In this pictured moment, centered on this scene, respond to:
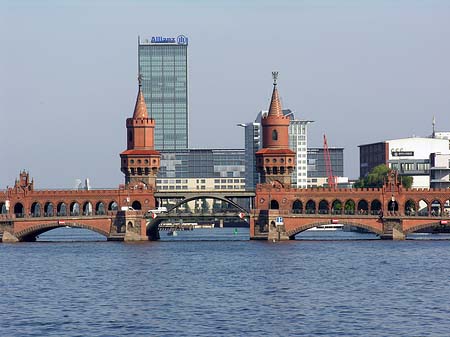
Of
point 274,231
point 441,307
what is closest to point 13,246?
point 274,231

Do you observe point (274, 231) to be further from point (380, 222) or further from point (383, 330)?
point (383, 330)

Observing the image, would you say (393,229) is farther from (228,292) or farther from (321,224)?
(228,292)

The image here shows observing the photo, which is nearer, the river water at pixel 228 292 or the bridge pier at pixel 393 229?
the river water at pixel 228 292

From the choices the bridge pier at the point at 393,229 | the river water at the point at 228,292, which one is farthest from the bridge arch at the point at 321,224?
the river water at the point at 228,292

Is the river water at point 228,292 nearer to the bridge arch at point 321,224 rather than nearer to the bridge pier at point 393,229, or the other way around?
the bridge arch at point 321,224

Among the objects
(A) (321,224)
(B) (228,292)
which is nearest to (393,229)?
(A) (321,224)

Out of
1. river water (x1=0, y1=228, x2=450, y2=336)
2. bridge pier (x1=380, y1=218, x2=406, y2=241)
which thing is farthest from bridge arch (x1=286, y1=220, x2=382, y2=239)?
river water (x1=0, y1=228, x2=450, y2=336)

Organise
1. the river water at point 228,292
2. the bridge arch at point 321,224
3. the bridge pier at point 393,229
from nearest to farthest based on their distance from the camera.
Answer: the river water at point 228,292 < the bridge pier at point 393,229 < the bridge arch at point 321,224

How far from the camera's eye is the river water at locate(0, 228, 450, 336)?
288ft

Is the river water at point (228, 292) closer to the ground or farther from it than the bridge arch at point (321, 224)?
closer to the ground

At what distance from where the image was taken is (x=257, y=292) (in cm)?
10900

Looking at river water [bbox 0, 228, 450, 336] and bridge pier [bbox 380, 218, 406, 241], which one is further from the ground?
bridge pier [bbox 380, 218, 406, 241]

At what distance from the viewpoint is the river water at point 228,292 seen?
3457 inches

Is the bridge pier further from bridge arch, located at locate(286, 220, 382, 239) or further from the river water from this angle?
the river water
